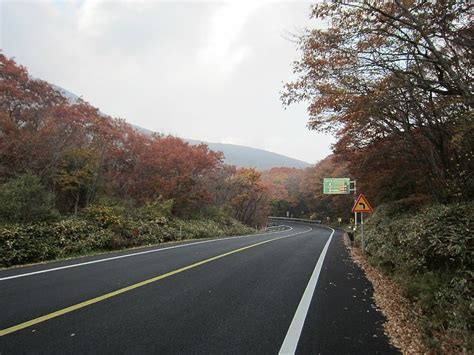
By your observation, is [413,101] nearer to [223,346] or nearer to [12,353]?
[223,346]

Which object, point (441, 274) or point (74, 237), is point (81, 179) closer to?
point (74, 237)

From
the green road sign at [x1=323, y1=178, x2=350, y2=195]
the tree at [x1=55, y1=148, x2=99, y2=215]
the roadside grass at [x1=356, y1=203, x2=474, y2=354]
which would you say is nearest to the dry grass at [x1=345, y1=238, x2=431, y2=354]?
the roadside grass at [x1=356, y1=203, x2=474, y2=354]

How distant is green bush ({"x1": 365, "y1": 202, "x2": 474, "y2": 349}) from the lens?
184 inches

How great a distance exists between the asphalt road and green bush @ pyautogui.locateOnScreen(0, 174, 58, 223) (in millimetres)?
4309

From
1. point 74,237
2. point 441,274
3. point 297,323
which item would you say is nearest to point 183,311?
point 297,323

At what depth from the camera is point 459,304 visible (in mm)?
4934

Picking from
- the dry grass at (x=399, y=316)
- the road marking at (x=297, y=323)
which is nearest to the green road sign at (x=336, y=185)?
the dry grass at (x=399, y=316)

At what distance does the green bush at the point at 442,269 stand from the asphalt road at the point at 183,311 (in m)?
0.86

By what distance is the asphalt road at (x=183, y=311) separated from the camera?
385 cm

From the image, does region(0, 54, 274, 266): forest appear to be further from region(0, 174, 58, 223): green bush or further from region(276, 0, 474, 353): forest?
region(276, 0, 474, 353): forest

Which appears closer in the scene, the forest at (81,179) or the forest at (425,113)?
the forest at (425,113)

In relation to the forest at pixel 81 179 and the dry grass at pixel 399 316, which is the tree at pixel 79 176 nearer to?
the forest at pixel 81 179

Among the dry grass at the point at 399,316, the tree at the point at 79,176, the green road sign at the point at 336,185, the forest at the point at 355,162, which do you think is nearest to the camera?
the dry grass at the point at 399,316

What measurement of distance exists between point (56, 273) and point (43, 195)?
633cm
